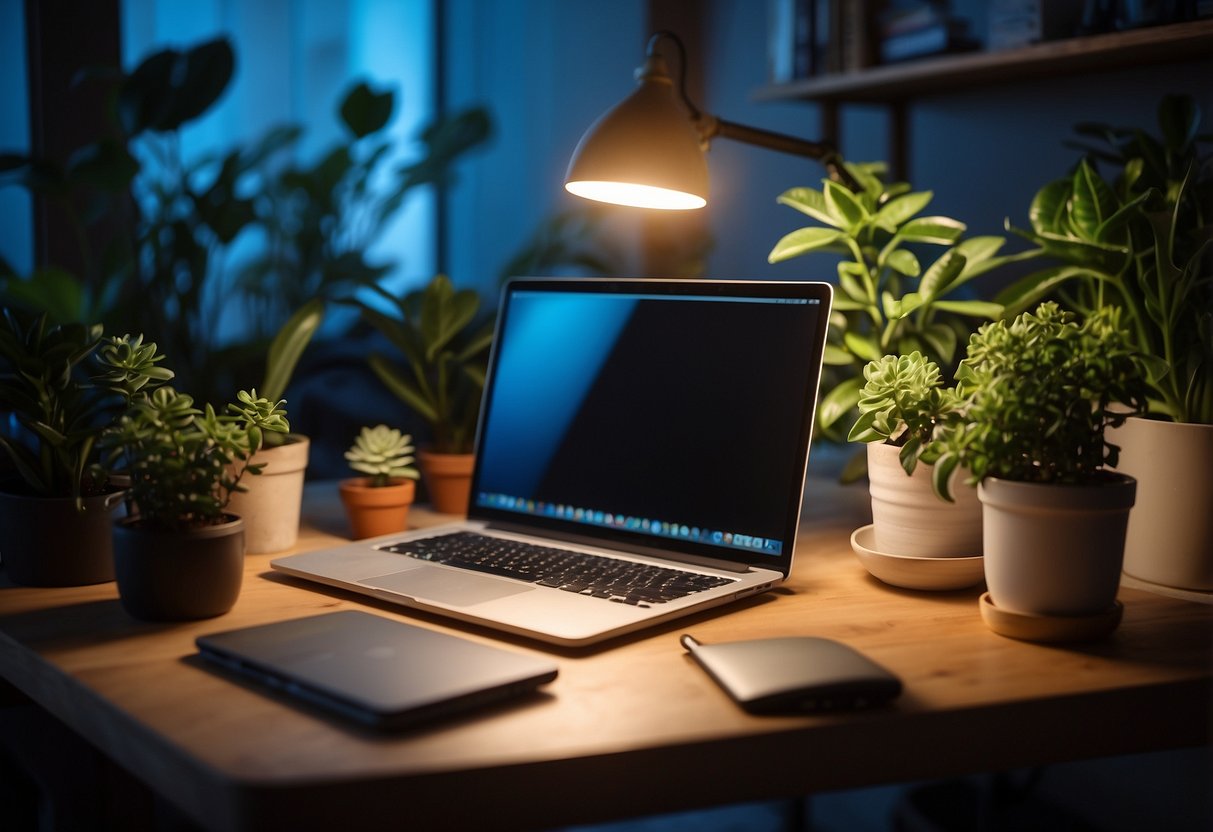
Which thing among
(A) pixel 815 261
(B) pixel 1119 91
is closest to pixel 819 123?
(A) pixel 815 261

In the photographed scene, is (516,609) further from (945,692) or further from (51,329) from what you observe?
(51,329)

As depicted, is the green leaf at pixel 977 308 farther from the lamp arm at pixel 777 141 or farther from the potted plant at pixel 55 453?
the potted plant at pixel 55 453

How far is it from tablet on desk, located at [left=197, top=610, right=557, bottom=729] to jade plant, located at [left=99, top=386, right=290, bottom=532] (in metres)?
0.12

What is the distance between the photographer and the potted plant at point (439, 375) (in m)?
1.31

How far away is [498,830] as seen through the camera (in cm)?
62

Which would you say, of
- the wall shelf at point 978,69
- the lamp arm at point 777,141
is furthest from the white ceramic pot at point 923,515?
the wall shelf at point 978,69

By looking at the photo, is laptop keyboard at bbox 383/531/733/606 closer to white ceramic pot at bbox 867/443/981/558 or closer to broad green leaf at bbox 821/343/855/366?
white ceramic pot at bbox 867/443/981/558

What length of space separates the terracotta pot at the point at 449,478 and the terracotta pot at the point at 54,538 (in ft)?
1.35

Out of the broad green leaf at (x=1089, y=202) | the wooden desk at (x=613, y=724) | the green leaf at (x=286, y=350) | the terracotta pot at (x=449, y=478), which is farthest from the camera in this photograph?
the terracotta pot at (x=449, y=478)

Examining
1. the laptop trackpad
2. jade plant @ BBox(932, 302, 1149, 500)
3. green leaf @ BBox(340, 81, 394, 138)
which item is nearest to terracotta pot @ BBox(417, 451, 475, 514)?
the laptop trackpad

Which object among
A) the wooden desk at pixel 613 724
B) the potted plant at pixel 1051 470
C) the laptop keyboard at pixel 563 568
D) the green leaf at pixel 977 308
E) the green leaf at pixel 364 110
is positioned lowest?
the wooden desk at pixel 613 724

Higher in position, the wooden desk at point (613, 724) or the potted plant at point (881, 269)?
the potted plant at point (881, 269)

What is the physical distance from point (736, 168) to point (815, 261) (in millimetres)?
413

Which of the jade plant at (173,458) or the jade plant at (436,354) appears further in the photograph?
the jade plant at (436,354)
